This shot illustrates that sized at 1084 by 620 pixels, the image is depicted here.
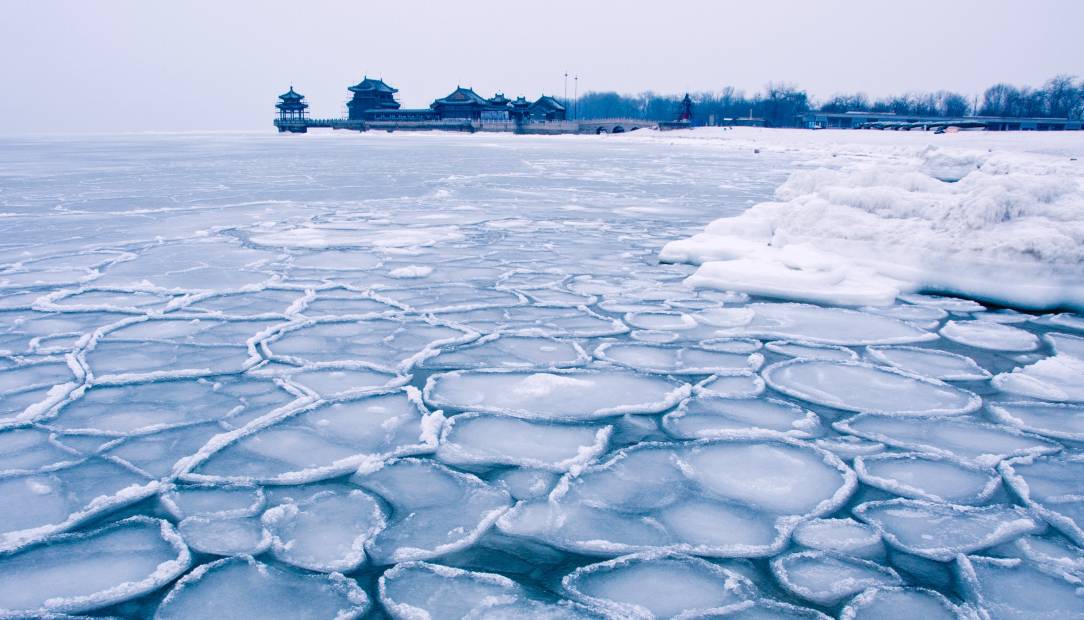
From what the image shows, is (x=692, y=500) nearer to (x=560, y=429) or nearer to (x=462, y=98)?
(x=560, y=429)

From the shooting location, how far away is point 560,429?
87.6 inches

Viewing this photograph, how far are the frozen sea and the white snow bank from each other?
2cm

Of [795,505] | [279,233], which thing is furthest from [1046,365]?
[279,233]

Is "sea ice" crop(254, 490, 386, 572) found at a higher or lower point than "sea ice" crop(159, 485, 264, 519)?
lower

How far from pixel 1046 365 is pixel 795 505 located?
1809 mm

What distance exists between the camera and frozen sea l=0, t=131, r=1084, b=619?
57.4 inches

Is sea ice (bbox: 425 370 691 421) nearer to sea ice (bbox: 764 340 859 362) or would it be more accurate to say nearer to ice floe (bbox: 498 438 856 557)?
ice floe (bbox: 498 438 856 557)

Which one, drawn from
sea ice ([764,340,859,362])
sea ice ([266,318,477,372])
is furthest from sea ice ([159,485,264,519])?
sea ice ([764,340,859,362])

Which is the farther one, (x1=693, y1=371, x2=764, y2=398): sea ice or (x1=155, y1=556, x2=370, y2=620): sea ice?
(x1=693, y1=371, x2=764, y2=398): sea ice

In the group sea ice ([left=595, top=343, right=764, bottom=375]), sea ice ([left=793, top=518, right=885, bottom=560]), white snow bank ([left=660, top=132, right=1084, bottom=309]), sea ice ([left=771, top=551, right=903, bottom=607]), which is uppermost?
white snow bank ([left=660, top=132, right=1084, bottom=309])

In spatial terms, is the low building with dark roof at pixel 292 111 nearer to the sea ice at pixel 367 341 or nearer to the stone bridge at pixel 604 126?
the stone bridge at pixel 604 126

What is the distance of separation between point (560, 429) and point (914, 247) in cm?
331

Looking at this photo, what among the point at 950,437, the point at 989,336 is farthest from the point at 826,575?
the point at 989,336

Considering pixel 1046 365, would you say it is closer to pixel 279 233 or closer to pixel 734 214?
pixel 734 214
